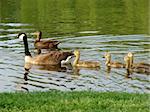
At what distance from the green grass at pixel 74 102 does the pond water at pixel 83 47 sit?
9.31 ft

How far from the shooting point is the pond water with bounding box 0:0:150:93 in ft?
49.8

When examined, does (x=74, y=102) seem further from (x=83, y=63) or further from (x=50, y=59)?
(x=50, y=59)

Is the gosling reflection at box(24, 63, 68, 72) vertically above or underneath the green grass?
underneath

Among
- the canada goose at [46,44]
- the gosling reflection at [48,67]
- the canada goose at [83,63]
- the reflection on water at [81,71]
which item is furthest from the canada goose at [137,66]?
the canada goose at [46,44]

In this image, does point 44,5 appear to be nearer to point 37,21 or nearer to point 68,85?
point 37,21

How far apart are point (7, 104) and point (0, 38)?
15.0 m

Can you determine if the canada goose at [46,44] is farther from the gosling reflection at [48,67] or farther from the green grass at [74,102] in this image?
the green grass at [74,102]

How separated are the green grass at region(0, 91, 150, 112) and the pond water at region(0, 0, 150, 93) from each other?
2837mm

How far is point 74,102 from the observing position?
1035cm

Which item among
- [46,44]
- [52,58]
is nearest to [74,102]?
[52,58]

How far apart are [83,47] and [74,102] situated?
1154 cm

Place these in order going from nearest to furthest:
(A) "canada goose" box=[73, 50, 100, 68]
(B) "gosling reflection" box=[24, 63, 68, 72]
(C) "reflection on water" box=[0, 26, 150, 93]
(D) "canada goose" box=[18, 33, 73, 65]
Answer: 1. (C) "reflection on water" box=[0, 26, 150, 93]
2. (A) "canada goose" box=[73, 50, 100, 68]
3. (B) "gosling reflection" box=[24, 63, 68, 72]
4. (D) "canada goose" box=[18, 33, 73, 65]

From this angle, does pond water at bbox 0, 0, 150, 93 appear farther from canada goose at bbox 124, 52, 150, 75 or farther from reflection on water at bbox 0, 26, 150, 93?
canada goose at bbox 124, 52, 150, 75

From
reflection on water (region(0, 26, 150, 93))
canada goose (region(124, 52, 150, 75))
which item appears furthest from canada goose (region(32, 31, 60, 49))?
canada goose (region(124, 52, 150, 75))
